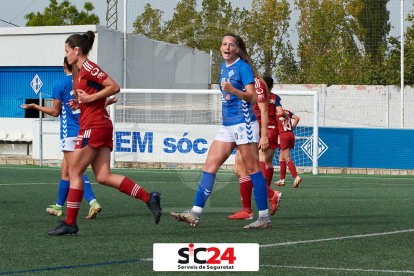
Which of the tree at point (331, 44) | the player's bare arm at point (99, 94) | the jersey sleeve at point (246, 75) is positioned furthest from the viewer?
the tree at point (331, 44)

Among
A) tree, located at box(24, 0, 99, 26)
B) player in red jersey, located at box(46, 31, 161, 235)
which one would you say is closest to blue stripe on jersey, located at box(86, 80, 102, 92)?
player in red jersey, located at box(46, 31, 161, 235)

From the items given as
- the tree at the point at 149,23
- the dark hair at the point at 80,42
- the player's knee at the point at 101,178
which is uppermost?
the tree at the point at 149,23

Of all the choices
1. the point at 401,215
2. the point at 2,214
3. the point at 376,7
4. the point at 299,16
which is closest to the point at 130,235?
the point at 2,214

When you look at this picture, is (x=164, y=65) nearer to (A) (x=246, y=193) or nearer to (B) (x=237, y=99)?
(A) (x=246, y=193)

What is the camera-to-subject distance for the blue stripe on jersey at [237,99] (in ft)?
19.3

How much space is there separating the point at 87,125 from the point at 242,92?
4.94 ft

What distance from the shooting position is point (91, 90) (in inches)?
215

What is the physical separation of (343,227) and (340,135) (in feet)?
33.8

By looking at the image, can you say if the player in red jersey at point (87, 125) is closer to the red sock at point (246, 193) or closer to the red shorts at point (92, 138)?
the red shorts at point (92, 138)

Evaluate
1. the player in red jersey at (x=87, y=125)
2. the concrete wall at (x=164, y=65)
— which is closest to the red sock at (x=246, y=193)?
the player in red jersey at (x=87, y=125)

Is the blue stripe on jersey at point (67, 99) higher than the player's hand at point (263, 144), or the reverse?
the blue stripe on jersey at point (67, 99)

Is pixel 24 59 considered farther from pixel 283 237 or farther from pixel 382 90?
pixel 283 237

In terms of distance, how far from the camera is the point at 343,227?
6.30 m

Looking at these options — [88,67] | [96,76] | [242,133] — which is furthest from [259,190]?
[88,67]
